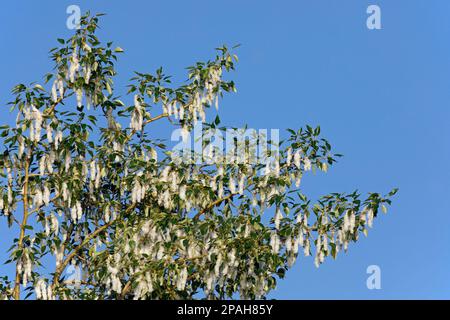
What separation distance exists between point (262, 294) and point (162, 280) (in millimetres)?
1592

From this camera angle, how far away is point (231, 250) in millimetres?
16875

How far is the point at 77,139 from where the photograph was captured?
59.0 feet

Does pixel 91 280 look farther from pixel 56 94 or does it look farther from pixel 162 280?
pixel 56 94

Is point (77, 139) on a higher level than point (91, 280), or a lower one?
higher
